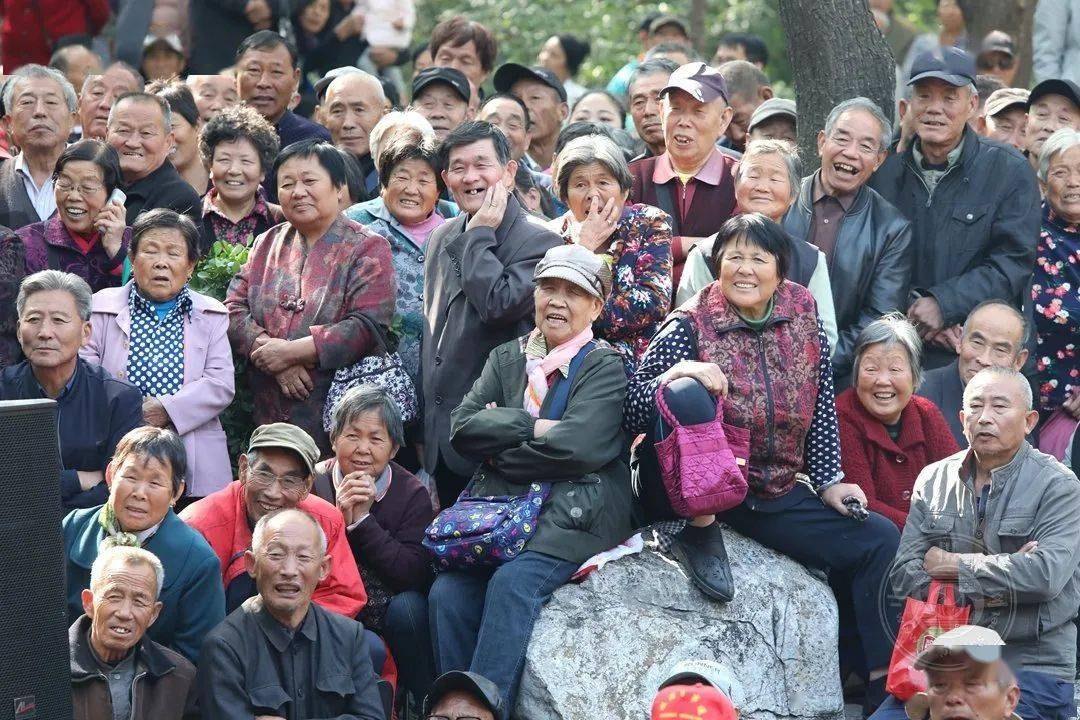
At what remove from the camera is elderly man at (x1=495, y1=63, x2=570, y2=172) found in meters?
10.4

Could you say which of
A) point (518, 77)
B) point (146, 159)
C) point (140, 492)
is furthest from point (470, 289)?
point (518, 77)

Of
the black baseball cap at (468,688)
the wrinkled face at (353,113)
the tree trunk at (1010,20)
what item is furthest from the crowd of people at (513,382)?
the tree trunk at (1010,20)

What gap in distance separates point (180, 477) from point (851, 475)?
2835 mm

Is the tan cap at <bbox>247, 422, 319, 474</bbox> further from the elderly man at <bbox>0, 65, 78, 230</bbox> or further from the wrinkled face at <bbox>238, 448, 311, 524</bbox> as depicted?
the elderly man at <bbox>0, 65, 78, 230</bbox>

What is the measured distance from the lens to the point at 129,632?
234 inches

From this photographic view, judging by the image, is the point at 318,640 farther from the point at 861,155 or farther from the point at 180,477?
the point at 861,155

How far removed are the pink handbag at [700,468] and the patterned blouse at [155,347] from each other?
2.30 m

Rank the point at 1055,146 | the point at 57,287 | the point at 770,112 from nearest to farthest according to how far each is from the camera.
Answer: the point at 57,287, the point at 1055,146, the point at 770,112

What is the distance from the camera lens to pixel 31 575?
5.45m

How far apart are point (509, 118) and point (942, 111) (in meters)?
2.44

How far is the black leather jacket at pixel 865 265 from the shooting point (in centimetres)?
792

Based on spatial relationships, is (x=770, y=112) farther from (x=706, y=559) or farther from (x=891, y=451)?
(x=706, y=559)

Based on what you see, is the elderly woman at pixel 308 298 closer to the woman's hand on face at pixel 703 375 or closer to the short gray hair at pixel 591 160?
the short gray hair at pixel 591 160

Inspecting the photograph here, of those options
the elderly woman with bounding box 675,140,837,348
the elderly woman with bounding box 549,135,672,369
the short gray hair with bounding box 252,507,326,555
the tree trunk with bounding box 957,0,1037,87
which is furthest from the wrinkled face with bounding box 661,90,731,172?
the tree trunk with bounding box 957,0,1037,87
